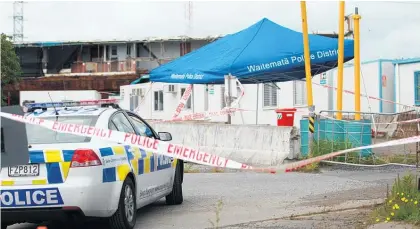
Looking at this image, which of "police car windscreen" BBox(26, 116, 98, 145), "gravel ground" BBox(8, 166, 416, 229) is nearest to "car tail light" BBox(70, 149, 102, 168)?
"police car windscreen" BBox(26, 116, 98, 145)

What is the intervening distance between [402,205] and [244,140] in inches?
330

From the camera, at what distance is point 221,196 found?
32.7 ft

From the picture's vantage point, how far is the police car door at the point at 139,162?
Result: 7387mm

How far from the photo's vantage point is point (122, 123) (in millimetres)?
7746

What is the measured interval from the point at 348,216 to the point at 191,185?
4.47m

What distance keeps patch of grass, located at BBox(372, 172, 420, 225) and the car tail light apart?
326 centimetres

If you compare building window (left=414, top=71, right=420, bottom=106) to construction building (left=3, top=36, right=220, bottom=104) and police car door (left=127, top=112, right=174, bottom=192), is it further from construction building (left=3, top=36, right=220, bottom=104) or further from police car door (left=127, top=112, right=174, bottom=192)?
construction building (left=3, top=36, right=220, bottom=104)

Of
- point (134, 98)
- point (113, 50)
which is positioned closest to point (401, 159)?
point (134, 98)

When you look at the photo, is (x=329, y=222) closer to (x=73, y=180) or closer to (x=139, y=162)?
(x=139, y=162)

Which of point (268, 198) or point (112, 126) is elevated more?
point (112, 126)

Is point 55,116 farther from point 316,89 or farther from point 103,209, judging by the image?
point 316,89

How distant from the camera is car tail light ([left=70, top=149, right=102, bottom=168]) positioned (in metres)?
6.34

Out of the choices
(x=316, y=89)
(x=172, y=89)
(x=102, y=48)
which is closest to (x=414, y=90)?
(x=316, y=89)

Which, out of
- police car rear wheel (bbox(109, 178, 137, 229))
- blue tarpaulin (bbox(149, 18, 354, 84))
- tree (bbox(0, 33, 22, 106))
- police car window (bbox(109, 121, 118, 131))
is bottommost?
police car rear wheel (bbox(109, 178, 137, 229))
